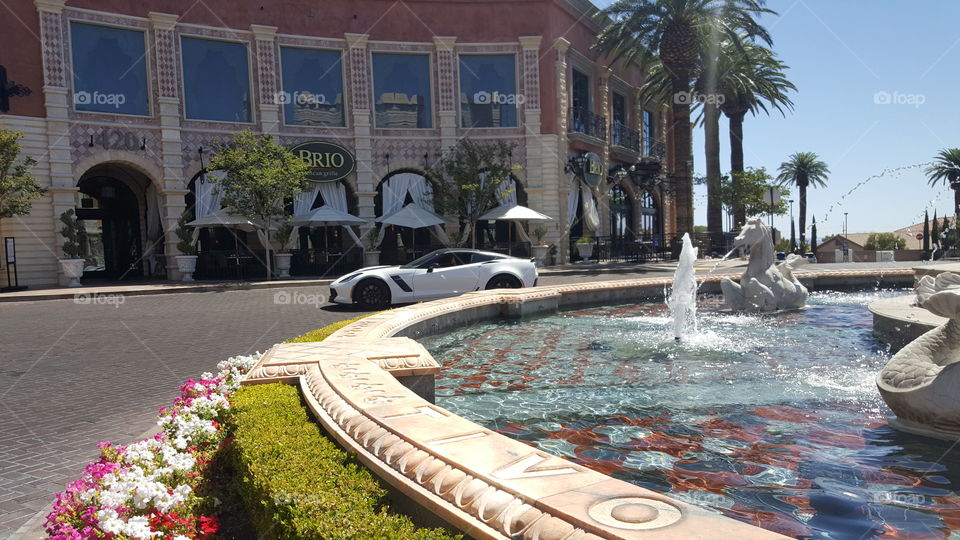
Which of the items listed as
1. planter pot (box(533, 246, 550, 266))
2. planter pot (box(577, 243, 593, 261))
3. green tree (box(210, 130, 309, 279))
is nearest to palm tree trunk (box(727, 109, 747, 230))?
planter pot (box(577, 243, 593, 261))

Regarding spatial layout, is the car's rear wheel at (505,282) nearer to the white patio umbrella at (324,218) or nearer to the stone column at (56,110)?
the white patio umbrella at (324,218)

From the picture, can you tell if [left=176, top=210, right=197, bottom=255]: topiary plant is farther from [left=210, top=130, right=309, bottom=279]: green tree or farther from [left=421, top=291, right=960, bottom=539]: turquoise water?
[left=421, top=291, right=960, bottom=539]: turquoise water

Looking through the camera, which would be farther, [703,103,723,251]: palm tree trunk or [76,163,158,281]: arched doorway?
[703,103,723,251]: palm tree trunk

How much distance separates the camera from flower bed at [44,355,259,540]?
9.09 ft

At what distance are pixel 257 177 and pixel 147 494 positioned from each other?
66.2 feet

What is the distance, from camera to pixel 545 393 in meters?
5.99

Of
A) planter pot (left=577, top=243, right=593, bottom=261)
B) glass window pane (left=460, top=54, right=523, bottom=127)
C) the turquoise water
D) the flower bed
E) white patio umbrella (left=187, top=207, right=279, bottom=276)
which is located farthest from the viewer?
planter pot (left=577, top=243, right=593, bottom=261)

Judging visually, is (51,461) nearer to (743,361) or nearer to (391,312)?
(391,312)

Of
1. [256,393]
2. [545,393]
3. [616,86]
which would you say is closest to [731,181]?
[616,86]

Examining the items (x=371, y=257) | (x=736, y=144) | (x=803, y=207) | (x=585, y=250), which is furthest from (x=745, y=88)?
(x=803, y=207)

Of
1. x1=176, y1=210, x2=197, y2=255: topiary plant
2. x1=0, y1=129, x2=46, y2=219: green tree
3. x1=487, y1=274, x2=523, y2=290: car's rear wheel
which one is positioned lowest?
x1=487, y1=274, x2=523, y2=290: car's rear wheel

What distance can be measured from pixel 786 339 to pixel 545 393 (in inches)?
168

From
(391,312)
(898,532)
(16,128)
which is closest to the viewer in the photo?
(898,532)

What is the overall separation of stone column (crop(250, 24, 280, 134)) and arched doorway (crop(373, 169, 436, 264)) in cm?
513
